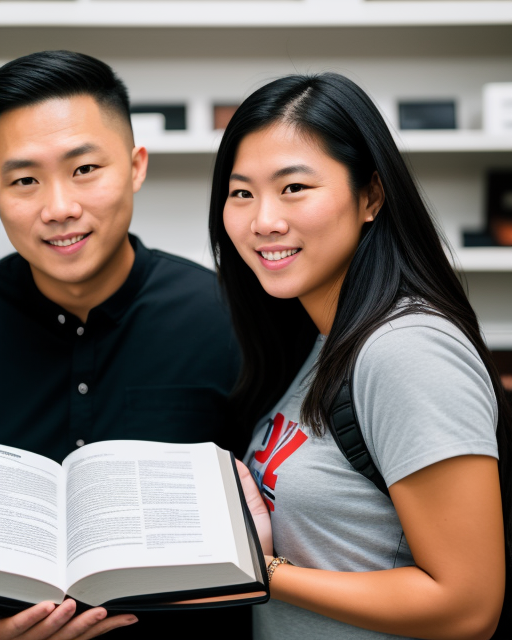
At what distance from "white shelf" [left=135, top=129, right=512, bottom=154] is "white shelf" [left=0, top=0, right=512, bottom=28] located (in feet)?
1.04

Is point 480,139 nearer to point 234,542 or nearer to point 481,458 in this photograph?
point 481,458

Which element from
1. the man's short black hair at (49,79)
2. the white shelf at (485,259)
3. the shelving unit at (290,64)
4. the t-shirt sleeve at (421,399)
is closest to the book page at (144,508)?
the t-shirt sleeve at (421,399)

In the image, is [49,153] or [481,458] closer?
[481,458]

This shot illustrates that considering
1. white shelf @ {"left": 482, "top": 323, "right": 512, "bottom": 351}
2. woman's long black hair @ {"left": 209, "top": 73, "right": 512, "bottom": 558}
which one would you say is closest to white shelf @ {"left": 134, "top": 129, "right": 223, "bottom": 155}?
woman's long black hair @ {"left": 209, "top": 73, "right": 512, "bottom": 558}

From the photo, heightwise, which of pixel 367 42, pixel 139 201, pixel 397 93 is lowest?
pixel 139 201

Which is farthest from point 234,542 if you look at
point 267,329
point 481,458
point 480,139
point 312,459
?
point 480,139

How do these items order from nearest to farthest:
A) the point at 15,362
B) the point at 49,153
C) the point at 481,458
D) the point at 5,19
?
the point at 481,458 < the point at 49,153 < the point at 15,362 < the point at 5,19

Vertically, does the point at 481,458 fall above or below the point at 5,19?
below

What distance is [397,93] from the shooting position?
2.15 meters

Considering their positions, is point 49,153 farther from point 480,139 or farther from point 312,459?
point 480,139

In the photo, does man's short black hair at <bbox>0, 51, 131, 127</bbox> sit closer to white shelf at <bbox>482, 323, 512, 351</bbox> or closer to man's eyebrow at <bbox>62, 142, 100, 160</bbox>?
man's eyebrow at <bbox>62, 142, 100, 160</bbox>

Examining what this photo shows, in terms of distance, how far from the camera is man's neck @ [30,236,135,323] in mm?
1362

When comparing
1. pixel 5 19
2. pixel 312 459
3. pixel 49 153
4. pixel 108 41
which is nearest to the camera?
pixel 312 459

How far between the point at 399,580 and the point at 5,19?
1.83 m
